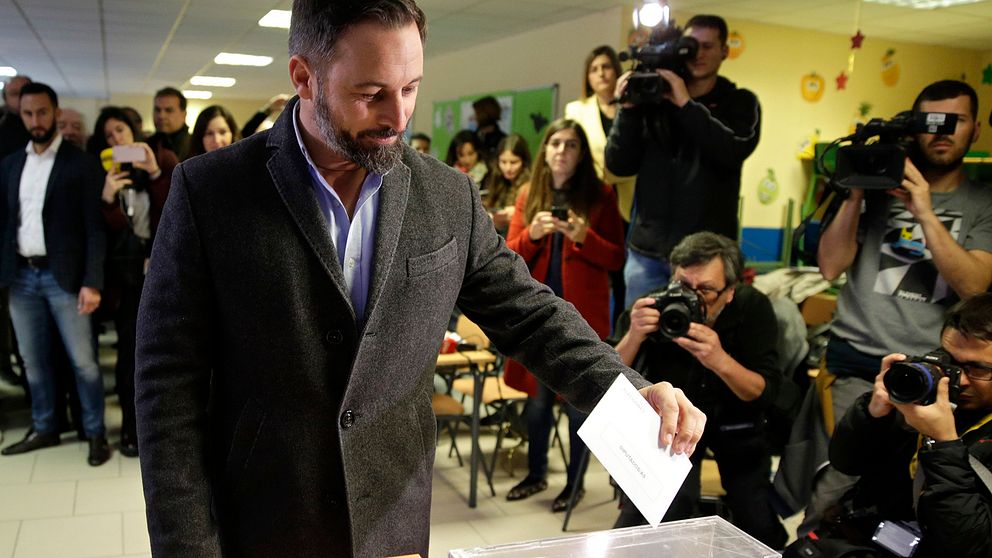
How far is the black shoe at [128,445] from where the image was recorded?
4020mm

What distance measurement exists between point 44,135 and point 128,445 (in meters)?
1.57

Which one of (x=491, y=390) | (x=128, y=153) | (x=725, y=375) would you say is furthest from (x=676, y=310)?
(x=128, y=153)

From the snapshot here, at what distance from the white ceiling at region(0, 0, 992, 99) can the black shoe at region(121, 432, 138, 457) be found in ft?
11.9

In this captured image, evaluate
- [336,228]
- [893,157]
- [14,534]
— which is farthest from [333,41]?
[14,534]

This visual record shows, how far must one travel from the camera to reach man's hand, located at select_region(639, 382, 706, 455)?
111 cm

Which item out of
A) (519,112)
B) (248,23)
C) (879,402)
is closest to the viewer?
(879,402)

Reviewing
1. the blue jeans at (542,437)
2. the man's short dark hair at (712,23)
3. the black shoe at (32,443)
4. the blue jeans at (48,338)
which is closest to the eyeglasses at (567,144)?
the man's short dark hair at (712,23)

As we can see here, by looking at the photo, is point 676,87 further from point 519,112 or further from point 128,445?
point 519,112

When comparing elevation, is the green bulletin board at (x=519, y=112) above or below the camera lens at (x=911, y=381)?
above

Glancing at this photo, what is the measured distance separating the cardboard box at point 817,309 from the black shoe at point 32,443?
401cm

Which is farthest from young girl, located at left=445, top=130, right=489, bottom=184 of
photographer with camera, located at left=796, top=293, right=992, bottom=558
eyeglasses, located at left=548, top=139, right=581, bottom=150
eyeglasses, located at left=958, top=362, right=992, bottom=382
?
eyeglasses, located at left=958, top=362, right=992, bottom=382

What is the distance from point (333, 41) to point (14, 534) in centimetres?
298

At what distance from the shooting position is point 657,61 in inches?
117

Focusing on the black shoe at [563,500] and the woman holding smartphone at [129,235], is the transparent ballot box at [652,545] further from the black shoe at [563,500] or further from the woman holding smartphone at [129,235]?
the woman holding smartphone at [129,235]
